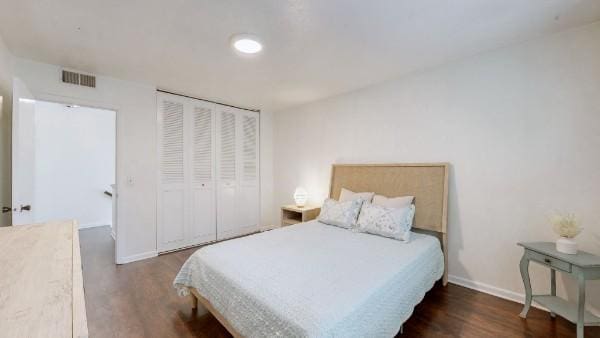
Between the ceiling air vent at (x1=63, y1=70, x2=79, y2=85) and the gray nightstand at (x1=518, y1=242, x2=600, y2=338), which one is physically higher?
the ceiling air vent at (x1=63, y1=70, x2=79, y2=85)

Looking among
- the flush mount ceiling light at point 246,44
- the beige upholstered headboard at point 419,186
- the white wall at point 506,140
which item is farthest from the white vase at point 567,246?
the flush mount ceiling light at point 246,44

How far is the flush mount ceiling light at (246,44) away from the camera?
214 centimetres

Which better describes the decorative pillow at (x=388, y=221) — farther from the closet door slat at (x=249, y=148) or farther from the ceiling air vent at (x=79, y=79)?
the ceiling air vent at (x=79, y=79)

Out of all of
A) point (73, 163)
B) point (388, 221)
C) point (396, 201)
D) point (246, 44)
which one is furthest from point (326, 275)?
point (73, 163)

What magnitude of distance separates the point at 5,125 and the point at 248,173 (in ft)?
9.78

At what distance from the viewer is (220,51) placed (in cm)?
242

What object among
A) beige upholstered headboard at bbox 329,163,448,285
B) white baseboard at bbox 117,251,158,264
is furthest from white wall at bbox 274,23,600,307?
white baseboard at bbox 117,251,158,264

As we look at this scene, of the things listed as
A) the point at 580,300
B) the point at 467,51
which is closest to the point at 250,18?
the point at 467,51

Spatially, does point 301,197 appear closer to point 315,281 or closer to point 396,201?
point 396,201

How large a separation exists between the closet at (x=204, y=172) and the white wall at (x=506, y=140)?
7.96 ft

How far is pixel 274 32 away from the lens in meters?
2.08

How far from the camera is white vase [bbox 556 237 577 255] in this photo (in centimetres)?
190

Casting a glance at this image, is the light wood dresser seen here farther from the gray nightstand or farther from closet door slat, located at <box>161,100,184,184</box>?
the gray nightstand

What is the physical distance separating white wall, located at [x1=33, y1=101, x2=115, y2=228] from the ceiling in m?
2.92
